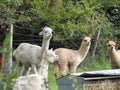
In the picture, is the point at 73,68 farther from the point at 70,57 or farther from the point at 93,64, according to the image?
the point at 93,64

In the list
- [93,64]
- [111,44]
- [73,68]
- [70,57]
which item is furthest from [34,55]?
[93,64]

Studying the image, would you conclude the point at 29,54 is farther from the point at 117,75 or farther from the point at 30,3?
the point at 30,3

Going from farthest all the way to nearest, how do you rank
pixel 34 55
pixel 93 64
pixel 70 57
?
pixel 93 64, pixel 70 57, pixel 34 55

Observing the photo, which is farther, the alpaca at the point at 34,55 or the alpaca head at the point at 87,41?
the alpaca head at the point at 87,41

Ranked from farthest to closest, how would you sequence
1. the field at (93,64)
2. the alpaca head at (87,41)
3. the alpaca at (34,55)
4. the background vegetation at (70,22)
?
the field at (93,64)
the background vegetation at (70,22)
the alpaca head at (87,41)
the alpaca at (34,55)

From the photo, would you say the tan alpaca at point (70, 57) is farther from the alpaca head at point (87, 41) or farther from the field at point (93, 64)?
the field at point (93, 64)

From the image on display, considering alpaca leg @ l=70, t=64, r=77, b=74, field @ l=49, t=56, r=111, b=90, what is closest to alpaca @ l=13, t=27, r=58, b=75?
alpaca leg @ l=70, t=64, r=77, b=74

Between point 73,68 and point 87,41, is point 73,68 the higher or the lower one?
the lower one

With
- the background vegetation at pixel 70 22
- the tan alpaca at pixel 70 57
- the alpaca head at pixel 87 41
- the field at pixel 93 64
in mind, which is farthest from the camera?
the field at pixel 93 64

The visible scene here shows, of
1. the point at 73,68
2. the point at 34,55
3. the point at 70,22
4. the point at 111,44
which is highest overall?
the point at 70,22

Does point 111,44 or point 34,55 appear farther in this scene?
point 111,44

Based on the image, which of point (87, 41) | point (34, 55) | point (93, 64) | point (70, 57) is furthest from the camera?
point (93, 64)

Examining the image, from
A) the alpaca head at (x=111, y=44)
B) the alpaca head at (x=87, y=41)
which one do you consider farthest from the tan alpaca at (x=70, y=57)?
the alpaca head at (x=111, y=44)

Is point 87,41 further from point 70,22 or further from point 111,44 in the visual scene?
point 70,22
